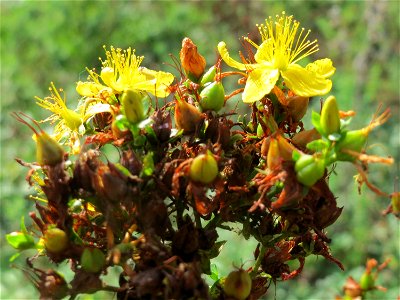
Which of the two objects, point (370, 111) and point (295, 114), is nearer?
point (295, 114)

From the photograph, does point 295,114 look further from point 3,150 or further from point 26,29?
point 26,29

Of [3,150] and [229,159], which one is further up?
[3,150]

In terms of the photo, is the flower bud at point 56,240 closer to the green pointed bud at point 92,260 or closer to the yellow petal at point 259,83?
the green pointed bud at point 92,260

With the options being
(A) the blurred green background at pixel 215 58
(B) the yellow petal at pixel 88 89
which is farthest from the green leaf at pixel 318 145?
(A) the blurred green background at pixel 215 58

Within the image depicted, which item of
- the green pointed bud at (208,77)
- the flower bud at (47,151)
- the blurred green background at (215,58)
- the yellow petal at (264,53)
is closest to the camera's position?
the flower bud at (47,151)

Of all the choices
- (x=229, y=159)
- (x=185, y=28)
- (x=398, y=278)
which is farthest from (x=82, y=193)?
(x=185, y=28)

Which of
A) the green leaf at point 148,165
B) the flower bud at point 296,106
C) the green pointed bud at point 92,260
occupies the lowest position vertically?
the green pointed bud at point 92,260
